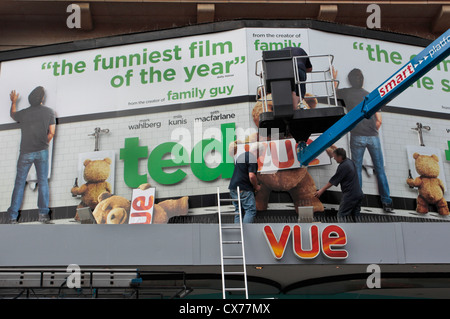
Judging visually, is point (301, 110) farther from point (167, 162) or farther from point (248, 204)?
point (167, 162)

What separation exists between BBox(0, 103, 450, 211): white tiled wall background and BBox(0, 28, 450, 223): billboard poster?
0.04m

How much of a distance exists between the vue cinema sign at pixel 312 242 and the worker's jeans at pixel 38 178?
8639mm

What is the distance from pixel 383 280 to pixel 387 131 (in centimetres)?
517

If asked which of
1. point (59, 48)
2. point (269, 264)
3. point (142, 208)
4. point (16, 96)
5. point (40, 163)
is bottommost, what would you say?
point (269, 264)

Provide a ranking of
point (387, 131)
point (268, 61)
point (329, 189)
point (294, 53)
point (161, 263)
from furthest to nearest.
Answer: point (387, 131), point (329, 189), point (294, 53), point (268, 61), point (161, 263)

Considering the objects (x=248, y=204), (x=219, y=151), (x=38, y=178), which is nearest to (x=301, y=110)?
(x=248, y=204)

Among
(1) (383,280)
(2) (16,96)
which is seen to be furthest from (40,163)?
(1) (383,280)

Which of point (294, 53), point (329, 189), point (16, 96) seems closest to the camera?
point (294, 53)

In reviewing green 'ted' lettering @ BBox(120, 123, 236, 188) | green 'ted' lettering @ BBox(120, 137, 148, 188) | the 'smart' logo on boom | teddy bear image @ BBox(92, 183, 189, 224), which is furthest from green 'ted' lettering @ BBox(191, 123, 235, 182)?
the 'smart' logo on boom

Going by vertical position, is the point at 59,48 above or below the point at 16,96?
above

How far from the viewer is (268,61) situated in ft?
46.8

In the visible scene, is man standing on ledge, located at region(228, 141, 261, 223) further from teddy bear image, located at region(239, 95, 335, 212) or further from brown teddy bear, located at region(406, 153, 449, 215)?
brown teddy bear, located at region(406, 153, 449, 215)

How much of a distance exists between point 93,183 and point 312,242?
8189mm

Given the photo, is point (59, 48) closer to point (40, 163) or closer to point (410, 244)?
point (40, 163)
